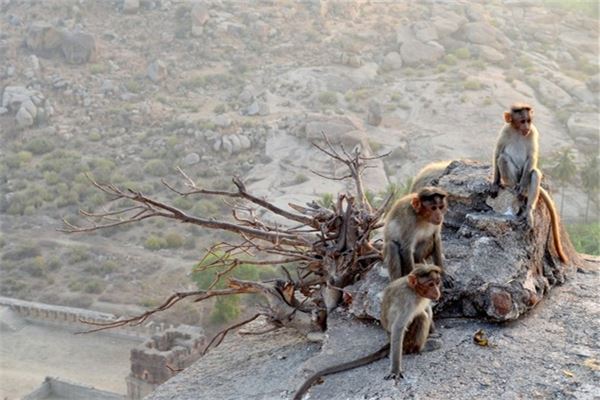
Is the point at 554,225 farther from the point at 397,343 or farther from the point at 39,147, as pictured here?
the point at 39,147

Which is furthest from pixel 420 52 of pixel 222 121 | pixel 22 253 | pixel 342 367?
pixel 342 367

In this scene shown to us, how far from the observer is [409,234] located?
7.55 meters

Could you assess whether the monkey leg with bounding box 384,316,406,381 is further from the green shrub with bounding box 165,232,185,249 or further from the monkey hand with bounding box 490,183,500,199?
the green shrub with bounding box 165,232,185,249

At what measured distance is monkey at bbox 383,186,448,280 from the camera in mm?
7465

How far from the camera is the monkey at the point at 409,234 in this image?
24.5ft

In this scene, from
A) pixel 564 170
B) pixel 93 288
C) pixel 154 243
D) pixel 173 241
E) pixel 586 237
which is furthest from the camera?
pixel 564 170

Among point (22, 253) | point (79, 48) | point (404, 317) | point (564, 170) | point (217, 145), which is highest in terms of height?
point (404, 317)

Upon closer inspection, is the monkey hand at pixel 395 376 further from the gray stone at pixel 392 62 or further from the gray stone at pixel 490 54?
the gray stone at pixel 490 54

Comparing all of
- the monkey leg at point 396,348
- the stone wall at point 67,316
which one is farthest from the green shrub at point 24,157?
the monkey leg at point 396,348

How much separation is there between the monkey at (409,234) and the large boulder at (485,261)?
1.32ft

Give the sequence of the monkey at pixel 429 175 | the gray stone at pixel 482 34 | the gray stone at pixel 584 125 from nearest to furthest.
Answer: the monkey at pixel 429 175 → the gray stone at pixel 584 125 → the gray stone at pixel 482 34

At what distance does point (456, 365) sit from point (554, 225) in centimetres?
280

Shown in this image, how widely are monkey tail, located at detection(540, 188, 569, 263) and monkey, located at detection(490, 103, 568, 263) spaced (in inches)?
0.5

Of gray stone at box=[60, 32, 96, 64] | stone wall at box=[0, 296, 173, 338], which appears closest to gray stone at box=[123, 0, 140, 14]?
gray stone at box=[60, 32, 96, 64]
